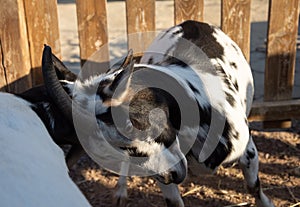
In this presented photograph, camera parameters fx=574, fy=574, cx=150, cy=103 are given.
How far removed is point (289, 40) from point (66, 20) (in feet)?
14.1

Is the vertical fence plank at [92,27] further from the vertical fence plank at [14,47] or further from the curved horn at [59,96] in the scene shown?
the curved horn at [59,96]

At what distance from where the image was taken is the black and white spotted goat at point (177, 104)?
2.58 metres

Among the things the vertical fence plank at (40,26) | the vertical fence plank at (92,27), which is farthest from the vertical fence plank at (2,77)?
the vertical fence plank at (92,27)

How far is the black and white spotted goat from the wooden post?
0.56 meters

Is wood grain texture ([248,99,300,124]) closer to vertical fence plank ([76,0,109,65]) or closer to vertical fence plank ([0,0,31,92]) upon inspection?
vertical fence plank ([76,0,109,65])

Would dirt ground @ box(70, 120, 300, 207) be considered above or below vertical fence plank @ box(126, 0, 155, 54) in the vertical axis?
below

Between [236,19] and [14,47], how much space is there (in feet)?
5.00

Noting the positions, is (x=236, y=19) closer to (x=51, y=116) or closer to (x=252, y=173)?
(x=252, y=173)

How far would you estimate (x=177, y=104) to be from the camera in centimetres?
283

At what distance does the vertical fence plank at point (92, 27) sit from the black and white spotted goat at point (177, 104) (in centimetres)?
52

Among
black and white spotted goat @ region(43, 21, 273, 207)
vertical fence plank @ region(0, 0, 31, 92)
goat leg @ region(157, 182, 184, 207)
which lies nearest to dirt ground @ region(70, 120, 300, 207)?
black and white spotted goat @ region(43, 21, 273, 207)

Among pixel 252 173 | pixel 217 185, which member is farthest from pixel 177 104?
pixel 217 185

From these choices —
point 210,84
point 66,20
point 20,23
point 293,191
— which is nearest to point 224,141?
point 210,84

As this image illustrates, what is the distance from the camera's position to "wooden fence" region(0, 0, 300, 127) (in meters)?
3.79
